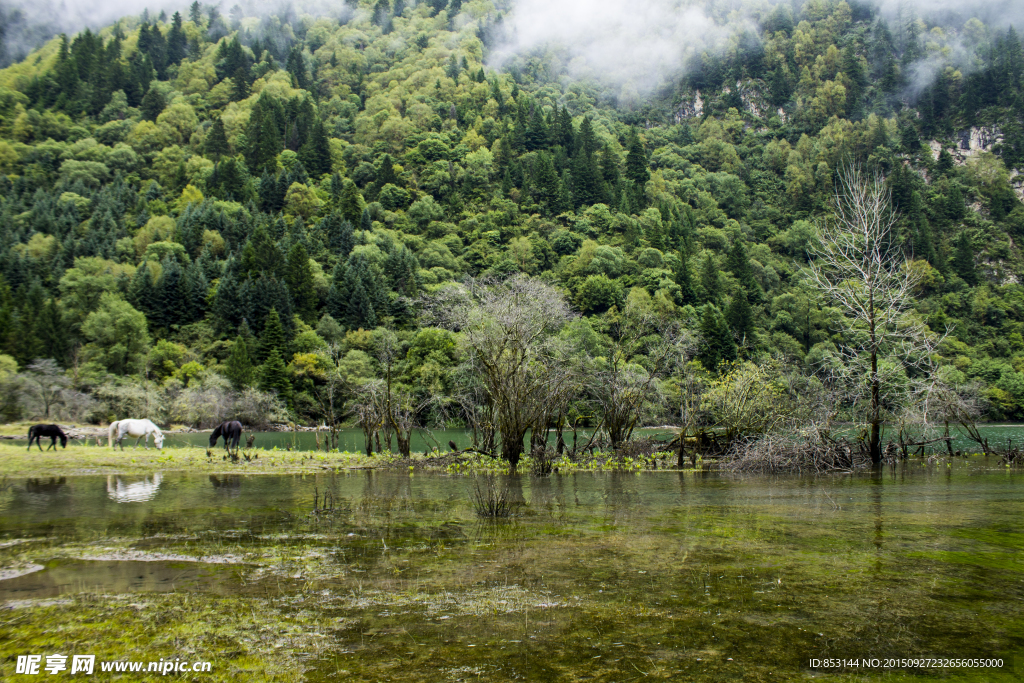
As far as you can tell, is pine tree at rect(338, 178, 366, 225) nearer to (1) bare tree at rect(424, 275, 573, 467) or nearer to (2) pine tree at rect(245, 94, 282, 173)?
(2) pine tree at rect(245, 94, 282, 173)

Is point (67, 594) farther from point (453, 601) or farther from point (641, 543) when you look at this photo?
point (641, 543)

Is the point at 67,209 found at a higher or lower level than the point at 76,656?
higher

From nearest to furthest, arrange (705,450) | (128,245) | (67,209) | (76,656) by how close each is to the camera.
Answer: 1. (76,656)
2. (705,450)
3. (128,245)
4. (67,209)

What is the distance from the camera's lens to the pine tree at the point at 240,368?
72.5 metres

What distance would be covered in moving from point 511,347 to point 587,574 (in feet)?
45.4

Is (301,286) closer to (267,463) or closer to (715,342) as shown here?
(715,342)

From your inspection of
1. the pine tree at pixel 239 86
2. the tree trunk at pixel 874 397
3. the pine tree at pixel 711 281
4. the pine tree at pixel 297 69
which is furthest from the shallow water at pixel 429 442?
the pine tree at pixel 297 69

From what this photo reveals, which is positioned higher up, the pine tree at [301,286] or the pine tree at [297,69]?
the pine tree at [297,69]

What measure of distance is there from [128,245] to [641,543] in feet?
399

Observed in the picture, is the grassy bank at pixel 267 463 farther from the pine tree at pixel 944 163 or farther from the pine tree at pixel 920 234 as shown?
the pine tree at pixel 944 163

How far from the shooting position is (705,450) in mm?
26109

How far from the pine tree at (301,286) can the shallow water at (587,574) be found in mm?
81365

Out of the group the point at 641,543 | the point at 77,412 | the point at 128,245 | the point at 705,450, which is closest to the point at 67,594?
the point at 641,543

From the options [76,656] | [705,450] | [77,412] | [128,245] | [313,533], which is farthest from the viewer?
[128,245]
